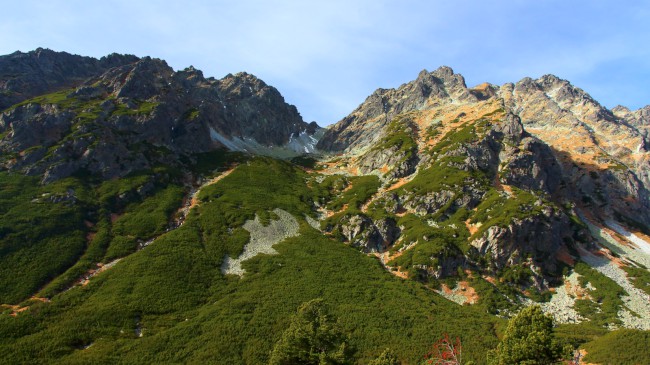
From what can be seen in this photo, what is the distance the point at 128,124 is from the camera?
146 metres

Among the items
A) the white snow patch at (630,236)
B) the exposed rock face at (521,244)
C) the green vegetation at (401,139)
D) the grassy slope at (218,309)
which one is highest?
the green vegetation at (401,139)

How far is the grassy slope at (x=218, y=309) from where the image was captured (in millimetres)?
57781

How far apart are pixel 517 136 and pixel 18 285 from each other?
147 meters

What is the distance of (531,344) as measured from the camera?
36688mm

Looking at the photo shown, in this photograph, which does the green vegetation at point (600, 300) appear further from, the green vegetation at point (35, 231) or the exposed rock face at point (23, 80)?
the exposed rock face at point (23, 80)

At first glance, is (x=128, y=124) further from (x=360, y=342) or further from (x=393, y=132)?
(x=360, y=342)

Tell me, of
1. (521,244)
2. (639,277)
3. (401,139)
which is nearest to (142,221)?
(521,244)

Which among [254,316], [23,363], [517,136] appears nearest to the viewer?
[23,363]

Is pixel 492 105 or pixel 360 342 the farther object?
pixel 492 105

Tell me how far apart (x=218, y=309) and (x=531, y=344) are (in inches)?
2012

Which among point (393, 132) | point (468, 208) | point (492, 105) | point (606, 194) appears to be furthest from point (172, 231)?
point (606, 194)

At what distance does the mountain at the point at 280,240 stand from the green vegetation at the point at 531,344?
15.8 metres

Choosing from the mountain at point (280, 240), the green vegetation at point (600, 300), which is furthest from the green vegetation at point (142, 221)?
the green vegetation at point (600, 300)

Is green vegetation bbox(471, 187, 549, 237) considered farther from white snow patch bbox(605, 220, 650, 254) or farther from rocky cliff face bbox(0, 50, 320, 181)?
rocky cliff face bbox(0, 50, 320, 181)
